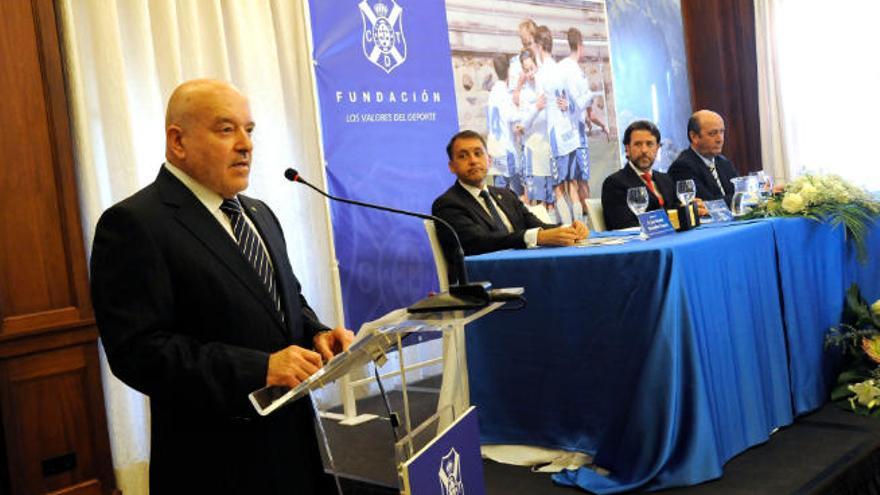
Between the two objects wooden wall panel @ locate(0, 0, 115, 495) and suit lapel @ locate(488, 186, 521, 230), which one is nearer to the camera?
wooden wall panel @ locate(0, 0, 115, 495)

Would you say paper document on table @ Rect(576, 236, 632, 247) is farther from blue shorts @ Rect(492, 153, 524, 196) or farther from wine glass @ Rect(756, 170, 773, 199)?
blue shorts @ Rect(492, 153, 524, 196)

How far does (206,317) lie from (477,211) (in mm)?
2286

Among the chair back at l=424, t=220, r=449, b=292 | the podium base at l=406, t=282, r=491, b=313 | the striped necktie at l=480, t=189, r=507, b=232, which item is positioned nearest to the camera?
the podium base at l=406, t=282, r=491, b=313

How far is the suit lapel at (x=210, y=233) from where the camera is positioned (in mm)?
1458

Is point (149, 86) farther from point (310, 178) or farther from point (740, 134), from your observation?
point (740, 134)

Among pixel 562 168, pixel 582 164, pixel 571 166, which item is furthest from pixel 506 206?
pixel 582 164

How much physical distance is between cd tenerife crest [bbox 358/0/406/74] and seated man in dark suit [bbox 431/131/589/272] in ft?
3.04

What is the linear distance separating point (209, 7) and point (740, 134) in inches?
208

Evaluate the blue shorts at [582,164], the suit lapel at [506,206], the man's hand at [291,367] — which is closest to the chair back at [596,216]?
the suit lapel at [506,206]

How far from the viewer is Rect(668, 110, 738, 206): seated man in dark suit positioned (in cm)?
443

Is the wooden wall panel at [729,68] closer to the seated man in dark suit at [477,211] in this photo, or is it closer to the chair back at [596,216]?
the chair back at [596,216]

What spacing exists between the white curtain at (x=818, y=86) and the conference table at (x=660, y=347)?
3874 millimetres

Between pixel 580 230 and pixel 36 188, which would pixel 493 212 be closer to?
pixel 580 230

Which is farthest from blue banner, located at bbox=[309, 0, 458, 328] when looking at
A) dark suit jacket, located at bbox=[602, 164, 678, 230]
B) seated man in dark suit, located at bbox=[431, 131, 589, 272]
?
dark suit jacket, located at bbox=[602, 164, 678, 230]
